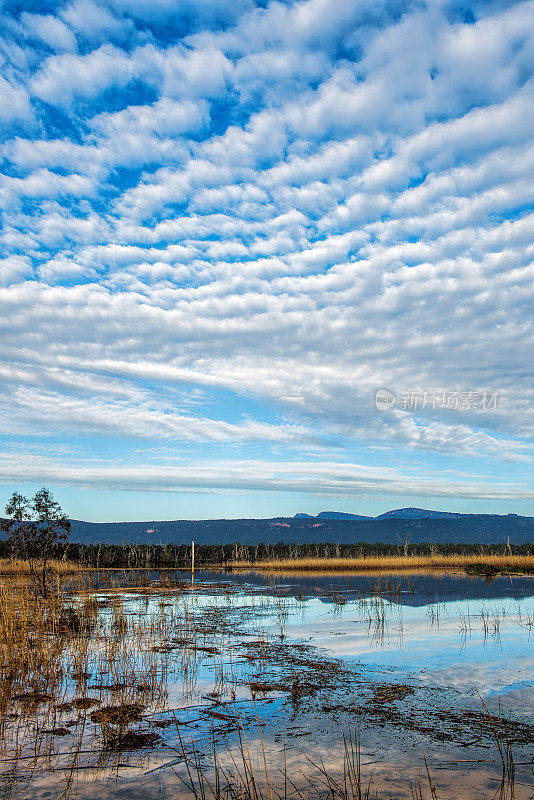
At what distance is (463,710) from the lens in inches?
270

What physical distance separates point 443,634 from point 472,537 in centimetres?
17061

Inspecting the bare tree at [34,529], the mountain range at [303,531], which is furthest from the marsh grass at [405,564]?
the mountain range at [303,531]

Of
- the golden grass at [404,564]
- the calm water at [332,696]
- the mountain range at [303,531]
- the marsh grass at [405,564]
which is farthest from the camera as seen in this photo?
the mountain range at [303,531]

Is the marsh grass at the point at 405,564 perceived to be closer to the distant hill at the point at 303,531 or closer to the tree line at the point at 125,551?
the tree line at the point at 125,551

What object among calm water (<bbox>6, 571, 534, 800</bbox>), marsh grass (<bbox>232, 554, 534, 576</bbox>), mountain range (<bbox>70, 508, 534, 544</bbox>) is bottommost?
mountain range (<bbox>70, 508, 534, 544</bbox>)

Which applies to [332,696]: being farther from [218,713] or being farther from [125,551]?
[125,551]

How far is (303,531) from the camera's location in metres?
182

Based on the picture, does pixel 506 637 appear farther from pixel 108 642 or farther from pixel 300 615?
pixel 108 642

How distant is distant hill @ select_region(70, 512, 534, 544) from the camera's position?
5953 inches

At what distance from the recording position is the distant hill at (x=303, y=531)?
151200mm

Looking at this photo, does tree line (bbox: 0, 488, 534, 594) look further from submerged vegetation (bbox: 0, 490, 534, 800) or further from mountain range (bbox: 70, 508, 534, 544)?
mountain range (bbox: 70, 508, 534, 544)

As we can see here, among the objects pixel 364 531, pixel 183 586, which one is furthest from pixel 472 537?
pixel 183 586

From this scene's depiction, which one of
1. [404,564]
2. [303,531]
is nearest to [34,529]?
[404,564]

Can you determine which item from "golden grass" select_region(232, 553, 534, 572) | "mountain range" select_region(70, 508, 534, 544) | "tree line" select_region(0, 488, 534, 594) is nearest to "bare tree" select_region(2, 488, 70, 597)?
"tree line" select_region(0, 488, 534, 594)
